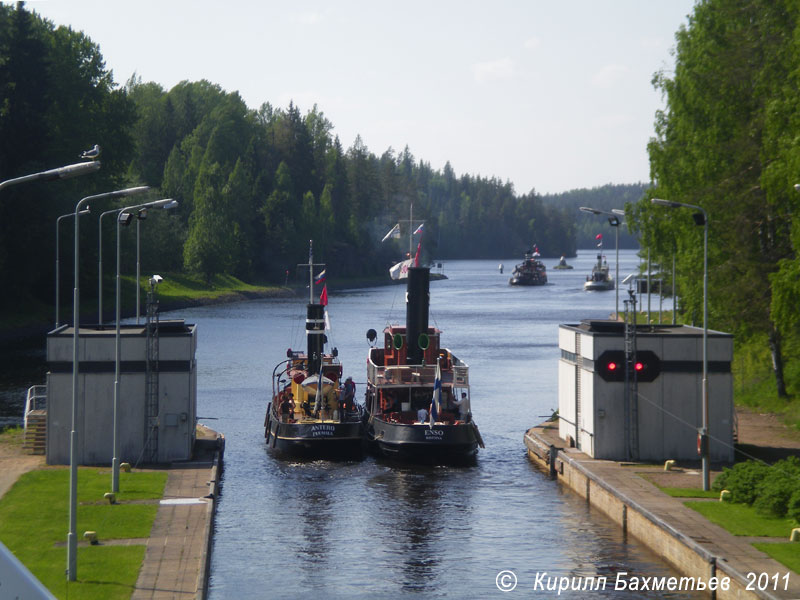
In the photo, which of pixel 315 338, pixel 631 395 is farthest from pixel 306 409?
pixel 631 395

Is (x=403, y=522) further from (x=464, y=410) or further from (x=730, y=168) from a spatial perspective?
(x=730, y=168)

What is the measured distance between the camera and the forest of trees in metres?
86.6

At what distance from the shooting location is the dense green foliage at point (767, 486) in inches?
1085

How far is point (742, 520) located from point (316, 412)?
19829mm

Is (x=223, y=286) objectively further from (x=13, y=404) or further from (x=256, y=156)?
(x=13, y=404)

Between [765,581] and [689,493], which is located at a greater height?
[765,581]

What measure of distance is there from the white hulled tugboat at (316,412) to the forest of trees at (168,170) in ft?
143

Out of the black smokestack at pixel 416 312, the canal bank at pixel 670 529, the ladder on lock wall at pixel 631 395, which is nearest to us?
the canal bank at pixel 670 529

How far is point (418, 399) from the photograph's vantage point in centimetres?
4375

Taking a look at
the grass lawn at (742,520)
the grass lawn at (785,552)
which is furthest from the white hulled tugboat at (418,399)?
the grass lawn at (785,552)

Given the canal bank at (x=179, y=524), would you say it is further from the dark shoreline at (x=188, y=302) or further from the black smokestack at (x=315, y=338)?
the dark shoreline at (x=188, y=302)

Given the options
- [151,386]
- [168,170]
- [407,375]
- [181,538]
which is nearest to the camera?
[181,538]

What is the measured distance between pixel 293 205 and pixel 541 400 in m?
111

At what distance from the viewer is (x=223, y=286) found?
14538 centimetres
